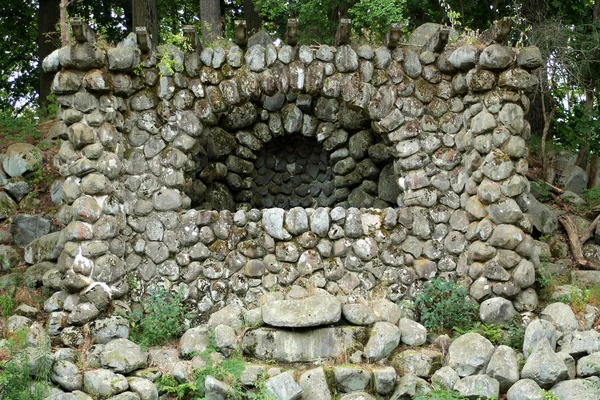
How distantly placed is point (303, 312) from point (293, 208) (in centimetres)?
147

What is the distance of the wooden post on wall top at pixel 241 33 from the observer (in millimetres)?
9156

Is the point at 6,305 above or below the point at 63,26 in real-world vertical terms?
below

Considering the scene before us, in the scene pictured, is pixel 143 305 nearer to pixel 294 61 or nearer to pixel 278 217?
pixel 278 217

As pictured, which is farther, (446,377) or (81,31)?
(81,31)

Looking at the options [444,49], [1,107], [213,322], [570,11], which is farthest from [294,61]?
[1,107]

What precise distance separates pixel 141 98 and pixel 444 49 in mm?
3790

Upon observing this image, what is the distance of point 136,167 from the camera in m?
9.47

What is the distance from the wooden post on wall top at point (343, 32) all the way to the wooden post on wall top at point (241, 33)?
113 cm

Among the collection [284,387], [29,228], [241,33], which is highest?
[241,33]

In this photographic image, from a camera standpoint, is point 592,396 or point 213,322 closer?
point 592,396

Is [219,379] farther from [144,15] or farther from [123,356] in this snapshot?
[144,15]

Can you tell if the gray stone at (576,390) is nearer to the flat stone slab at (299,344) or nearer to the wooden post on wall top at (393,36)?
the flat stone slab at (299,344)

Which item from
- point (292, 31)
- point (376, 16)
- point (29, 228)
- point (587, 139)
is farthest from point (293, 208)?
point (587, 139)

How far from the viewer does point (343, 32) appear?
9.40 m
